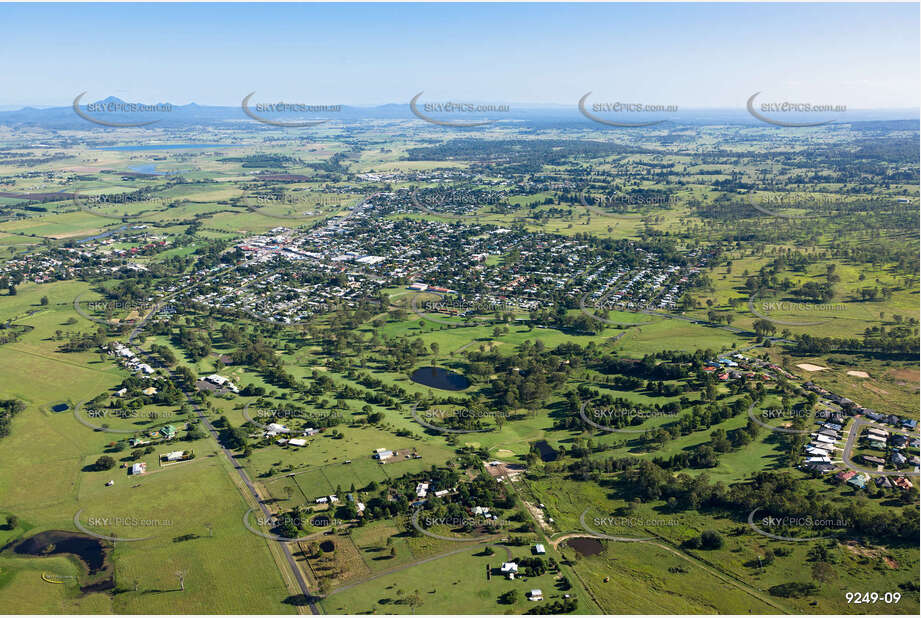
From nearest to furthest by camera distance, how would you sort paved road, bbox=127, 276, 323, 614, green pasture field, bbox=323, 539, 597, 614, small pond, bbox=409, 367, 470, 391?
green pasture field, bbox=323, 539, 597, 614 < paved road, bbox=127, 276, 323, 614 < small pond, bbox=409, 367, 470, 391

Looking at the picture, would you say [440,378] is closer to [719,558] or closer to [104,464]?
[104,464]

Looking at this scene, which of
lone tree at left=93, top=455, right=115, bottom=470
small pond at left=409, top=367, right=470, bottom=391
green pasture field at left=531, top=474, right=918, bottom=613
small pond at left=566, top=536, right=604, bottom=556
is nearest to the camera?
green pasture field at left=531, top=474, right=918, bottom=613

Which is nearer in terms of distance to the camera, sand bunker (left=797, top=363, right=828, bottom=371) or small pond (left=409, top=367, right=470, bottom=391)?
sand bunker (left=797, top=363, right=828, bottom=371)

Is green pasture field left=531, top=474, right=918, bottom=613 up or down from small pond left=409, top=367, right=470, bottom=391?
down

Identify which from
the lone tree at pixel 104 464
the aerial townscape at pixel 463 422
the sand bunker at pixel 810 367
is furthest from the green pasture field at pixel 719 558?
the lone tree at pixel 104 464

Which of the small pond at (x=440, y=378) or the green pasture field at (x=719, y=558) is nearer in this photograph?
the green pasture field at (x=719, y=558)

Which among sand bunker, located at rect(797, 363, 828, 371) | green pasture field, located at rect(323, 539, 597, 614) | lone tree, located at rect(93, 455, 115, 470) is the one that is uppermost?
sand bunker, located at rect(797, 363, 828, 371)

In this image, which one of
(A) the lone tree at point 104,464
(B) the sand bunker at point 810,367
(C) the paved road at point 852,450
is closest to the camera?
(C) the paved road at point 852,450

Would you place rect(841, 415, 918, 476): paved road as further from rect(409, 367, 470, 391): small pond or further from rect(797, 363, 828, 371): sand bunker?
rect(409, 367, 470, 391): small pond

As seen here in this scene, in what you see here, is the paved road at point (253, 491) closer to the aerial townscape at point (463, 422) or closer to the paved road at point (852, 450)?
the aerial townscape at point (463, 422)

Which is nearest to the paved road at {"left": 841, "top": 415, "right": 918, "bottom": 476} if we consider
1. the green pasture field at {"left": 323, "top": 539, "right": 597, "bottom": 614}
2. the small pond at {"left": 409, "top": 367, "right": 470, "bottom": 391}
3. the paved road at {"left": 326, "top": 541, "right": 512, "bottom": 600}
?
the green pasture field at {"left": 323, "top": 539, "right": 597, "bottom": 614}

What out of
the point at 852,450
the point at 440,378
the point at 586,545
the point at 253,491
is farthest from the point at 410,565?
the point at 852,450
